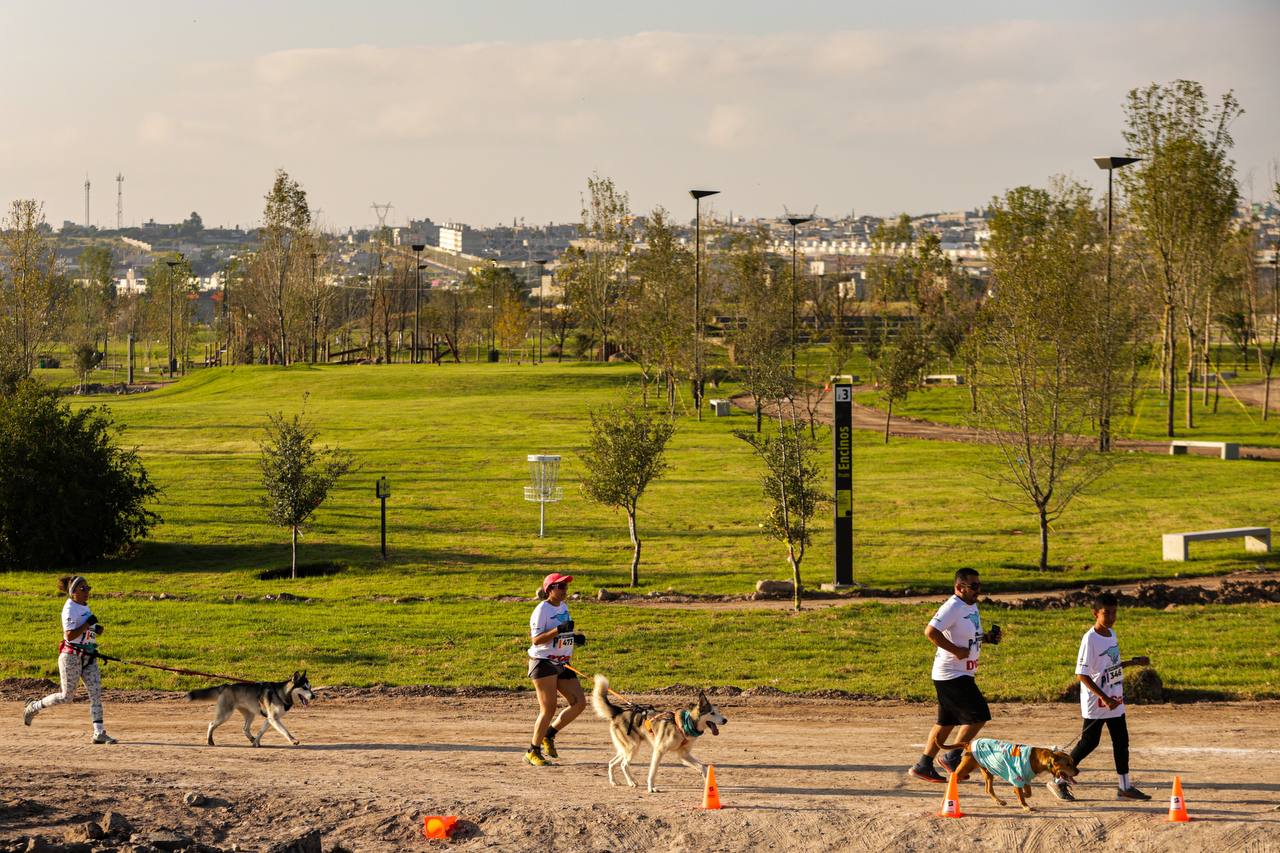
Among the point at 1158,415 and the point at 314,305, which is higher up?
the point at 314,305

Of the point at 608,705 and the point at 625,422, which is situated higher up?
the point at 625,422

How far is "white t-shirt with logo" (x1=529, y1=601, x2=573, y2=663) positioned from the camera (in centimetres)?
1416

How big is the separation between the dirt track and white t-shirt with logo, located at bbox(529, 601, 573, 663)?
1.38 metres

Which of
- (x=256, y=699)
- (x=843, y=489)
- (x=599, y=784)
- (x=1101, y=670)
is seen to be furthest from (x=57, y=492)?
(x=1101, y=670)

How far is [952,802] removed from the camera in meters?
12.7

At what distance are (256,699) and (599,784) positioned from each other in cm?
464

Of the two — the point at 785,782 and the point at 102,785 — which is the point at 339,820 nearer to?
the point at 102,785

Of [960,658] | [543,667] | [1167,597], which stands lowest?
[1167,597]

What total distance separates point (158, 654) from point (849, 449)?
14.9m

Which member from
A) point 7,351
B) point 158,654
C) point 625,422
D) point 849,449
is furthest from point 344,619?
point 7,351

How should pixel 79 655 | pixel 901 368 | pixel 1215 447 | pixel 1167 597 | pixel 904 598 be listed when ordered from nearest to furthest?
pixel 79 655, pixel 1167 597, pixel 904 598, pixel 1215 447, pixel 901 368

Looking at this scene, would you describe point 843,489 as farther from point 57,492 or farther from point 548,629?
point 57,492

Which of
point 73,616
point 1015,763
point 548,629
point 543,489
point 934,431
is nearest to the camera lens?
point 1015,763

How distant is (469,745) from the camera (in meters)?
15.9
